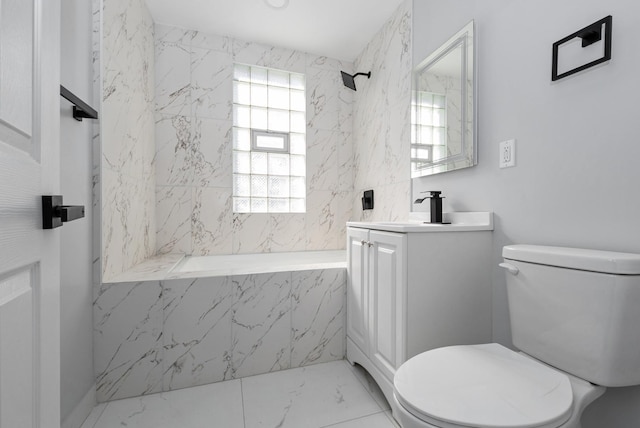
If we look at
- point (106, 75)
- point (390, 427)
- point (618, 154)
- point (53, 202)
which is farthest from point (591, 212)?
point (106, 75)

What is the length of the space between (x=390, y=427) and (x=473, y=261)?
2.76 ft

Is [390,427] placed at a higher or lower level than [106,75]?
lower

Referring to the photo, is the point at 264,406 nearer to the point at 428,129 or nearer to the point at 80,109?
the point at 80,109

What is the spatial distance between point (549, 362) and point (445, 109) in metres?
1.29

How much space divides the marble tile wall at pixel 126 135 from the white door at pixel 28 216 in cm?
97

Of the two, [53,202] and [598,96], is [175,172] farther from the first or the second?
[598,96]

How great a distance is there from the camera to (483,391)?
76cm

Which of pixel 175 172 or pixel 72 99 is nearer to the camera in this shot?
pixel 72 99

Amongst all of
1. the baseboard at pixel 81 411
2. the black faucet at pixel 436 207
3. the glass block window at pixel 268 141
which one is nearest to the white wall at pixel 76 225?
the baseboard at pixel 81 411

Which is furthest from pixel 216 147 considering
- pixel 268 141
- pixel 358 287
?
pixel 358 287

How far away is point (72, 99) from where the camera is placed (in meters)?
1.13

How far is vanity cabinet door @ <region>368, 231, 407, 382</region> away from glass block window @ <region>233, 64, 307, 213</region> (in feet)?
4.92

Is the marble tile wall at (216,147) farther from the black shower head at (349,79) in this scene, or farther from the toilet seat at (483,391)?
the toilet seat at (483,391)

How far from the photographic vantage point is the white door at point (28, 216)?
0.47 meters
